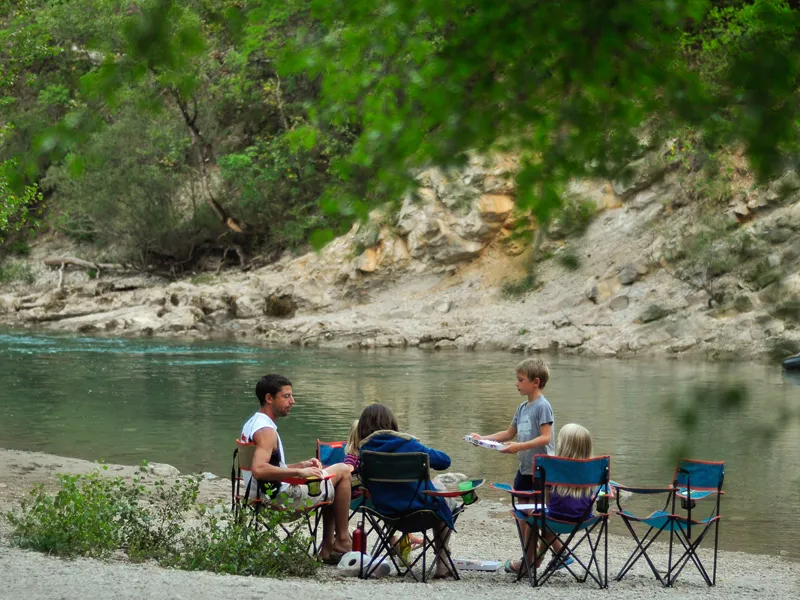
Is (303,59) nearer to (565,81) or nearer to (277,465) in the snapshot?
(565,81)

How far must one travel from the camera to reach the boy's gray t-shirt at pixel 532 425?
767cm

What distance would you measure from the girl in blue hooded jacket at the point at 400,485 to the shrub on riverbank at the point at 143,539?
0.64 m

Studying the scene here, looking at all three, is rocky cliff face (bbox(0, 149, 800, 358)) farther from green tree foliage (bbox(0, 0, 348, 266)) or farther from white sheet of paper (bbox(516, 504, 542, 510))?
white sheet of paper (bbox(516, 504, 542, 510))

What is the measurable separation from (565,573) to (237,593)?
2.49 meters

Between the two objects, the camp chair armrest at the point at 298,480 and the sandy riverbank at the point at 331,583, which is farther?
the camp chair armrest at the point at 298,480

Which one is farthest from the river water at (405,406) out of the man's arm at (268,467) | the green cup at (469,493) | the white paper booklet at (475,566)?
the man's arm at (268,467)

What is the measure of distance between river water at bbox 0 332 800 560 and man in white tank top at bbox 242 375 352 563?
7.23ft

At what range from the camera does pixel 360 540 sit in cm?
746

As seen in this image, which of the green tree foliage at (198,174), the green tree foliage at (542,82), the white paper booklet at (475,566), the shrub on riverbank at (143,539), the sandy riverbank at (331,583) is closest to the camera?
the green tree foliage at (542,82)

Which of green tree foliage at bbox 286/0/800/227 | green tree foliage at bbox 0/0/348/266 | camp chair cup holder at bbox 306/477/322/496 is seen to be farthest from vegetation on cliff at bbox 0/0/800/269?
green tree foliage at bbox 0/0/348/266

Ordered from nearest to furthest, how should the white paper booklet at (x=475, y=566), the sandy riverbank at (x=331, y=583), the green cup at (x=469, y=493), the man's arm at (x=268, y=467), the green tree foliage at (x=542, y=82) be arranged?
1. the green tree foliage at (x=542, y=82)
2. the sandy riverbank at (x=331, y=583)
3. the man's arm at (x=268, y=467)
4. the green cup at (x=469, y=493)
5. the white paper booklet at (x=475, y=566)

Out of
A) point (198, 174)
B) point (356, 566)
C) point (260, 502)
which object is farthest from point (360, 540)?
point (198, 174)

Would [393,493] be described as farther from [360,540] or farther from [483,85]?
[483,85]

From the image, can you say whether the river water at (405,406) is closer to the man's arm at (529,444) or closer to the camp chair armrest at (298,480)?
the man's arm at (529,444)
